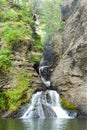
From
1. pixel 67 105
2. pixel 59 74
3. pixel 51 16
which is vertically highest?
pixel 51 16

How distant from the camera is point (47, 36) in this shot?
4397cm

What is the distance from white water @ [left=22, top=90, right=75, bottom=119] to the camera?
1167 inches

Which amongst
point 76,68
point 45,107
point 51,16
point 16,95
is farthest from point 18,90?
point 51,16

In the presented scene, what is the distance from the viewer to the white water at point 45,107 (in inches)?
1167

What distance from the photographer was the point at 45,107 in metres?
30.2

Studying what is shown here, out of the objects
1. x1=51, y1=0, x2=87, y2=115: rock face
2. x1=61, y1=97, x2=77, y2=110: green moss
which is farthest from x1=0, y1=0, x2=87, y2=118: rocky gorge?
x1=61, y1=97, x2=77, y2=110: green moss

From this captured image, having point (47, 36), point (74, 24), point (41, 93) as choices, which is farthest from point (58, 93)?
point (47, 36)

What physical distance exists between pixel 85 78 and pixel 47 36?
13.6 metres

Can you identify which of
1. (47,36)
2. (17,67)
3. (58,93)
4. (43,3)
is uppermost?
(43,3)

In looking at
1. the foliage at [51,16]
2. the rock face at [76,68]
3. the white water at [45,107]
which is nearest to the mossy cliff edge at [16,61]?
the white water at [45,107]

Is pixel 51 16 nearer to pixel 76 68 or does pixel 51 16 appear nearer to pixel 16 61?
pixel 16 61

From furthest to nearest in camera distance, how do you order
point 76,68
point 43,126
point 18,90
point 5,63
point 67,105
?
point 5,63 < point 76,68 < point 18,90 < point 67,105 < point 43,126

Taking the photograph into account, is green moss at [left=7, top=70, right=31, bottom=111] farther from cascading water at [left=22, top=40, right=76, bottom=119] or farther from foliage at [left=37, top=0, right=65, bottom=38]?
foliage at [left=37, top=0, right=65, bottom=38]

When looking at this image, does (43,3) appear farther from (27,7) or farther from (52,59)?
(52,59)
